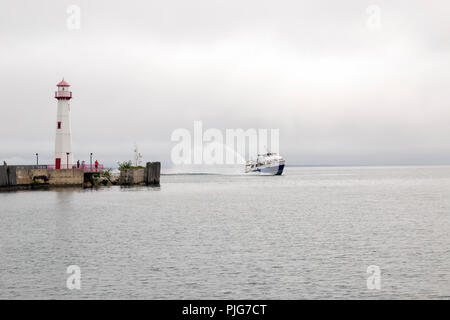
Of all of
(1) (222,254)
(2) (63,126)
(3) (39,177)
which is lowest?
(1) (222,254)

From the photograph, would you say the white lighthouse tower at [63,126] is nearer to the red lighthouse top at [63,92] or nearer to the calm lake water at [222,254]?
the red lighthouse top at [63,92]

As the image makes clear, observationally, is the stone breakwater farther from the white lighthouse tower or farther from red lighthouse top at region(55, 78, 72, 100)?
red lighthouse top at region(55, 78, 72, 100)

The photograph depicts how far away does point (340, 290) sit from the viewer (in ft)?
77.6

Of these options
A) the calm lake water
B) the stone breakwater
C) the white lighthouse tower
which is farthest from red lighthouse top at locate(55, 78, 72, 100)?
the calm lake water

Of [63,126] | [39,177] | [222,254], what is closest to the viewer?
[222,254]

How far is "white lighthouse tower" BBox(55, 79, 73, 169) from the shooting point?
8469cm

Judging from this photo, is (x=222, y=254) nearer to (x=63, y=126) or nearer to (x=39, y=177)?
(x=63, y=126)

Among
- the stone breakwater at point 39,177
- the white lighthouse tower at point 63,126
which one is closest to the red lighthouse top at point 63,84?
the white lighthouse tower at point 63,126

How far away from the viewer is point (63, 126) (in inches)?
3334

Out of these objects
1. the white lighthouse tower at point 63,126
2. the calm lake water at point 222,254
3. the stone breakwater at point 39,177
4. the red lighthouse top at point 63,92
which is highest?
the red lighthouse top at point 63,92

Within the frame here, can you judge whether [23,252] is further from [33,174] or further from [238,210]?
[33,174]

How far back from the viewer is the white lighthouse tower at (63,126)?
84688mm

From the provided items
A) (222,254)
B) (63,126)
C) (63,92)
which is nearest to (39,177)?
(63,126)

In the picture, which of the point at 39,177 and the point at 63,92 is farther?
the point at 39,177
